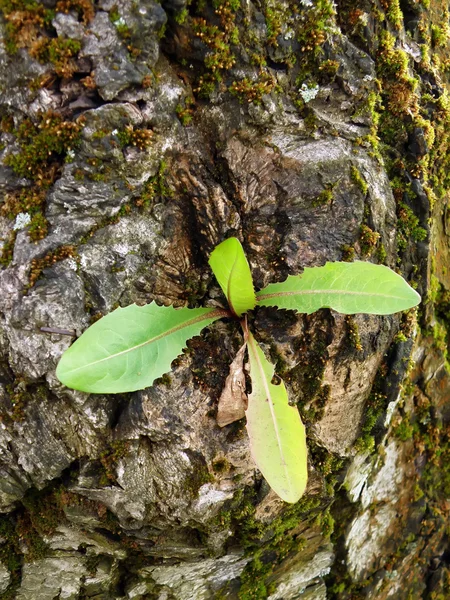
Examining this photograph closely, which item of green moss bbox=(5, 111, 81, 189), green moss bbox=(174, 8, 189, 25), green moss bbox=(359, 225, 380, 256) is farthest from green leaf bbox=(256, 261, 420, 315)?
green moss bbox=(174, 8, 189, 25)

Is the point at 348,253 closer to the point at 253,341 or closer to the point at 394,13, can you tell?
the point at 253,341

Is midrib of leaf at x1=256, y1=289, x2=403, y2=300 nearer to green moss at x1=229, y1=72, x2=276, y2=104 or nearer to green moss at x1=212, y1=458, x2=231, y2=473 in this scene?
green moss at x1=212, y1=458, x2=231, y2=473

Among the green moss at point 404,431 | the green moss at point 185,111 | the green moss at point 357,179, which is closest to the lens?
the green moss at point 185,111

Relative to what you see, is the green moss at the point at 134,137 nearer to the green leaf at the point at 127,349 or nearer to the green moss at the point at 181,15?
Result: the green moss at the point at 181,15

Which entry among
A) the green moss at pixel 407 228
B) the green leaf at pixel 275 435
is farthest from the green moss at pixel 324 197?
the green leaf at pixel 275 435

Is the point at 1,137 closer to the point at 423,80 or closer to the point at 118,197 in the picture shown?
the point at 118,197

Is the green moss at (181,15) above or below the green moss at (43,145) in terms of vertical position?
above

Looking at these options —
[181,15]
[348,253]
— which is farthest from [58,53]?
[348,253]
